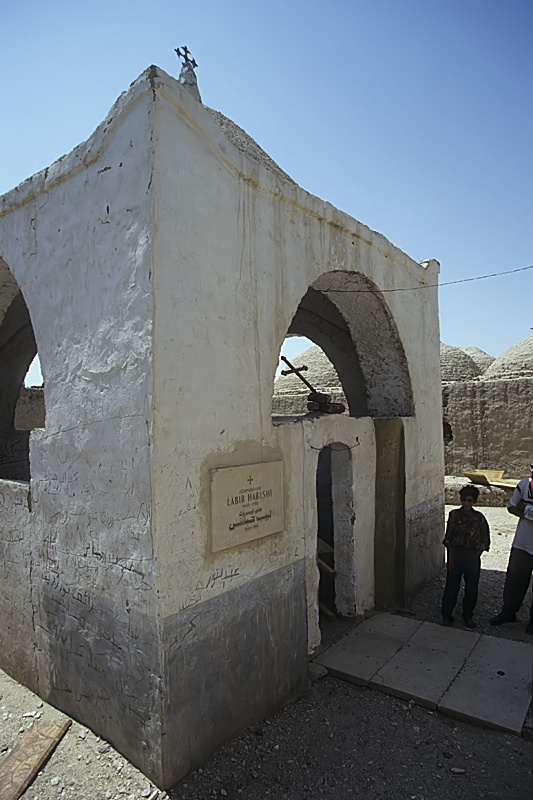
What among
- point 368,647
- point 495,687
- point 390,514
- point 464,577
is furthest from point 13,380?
point 495,687

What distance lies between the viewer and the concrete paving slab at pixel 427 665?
162 inches

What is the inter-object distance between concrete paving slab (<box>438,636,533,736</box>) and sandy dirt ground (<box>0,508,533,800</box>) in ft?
0.31

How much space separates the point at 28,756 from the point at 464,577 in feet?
13.6

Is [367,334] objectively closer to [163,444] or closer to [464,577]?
[464,577]

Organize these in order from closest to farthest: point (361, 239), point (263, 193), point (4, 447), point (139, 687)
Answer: point (139, 687) → point (263, 193) → point (361, 239) → point (4, 447)

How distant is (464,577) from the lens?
5.34 meters

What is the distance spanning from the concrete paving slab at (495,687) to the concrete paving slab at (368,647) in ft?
2.10

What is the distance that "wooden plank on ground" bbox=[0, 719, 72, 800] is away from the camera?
320cm

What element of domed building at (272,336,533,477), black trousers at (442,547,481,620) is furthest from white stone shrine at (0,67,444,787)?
A: domed building at (272,336,533,477)

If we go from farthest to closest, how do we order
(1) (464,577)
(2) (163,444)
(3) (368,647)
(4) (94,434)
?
(1) (464,577)
(3) (368,647)
(4) (94,434)
(2) (163,444)

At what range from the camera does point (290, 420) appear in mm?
4441

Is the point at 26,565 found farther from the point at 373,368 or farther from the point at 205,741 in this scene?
the point at 373,368

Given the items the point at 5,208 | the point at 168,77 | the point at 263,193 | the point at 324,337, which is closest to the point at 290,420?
the point at 263,193

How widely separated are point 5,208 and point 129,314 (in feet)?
6.73
